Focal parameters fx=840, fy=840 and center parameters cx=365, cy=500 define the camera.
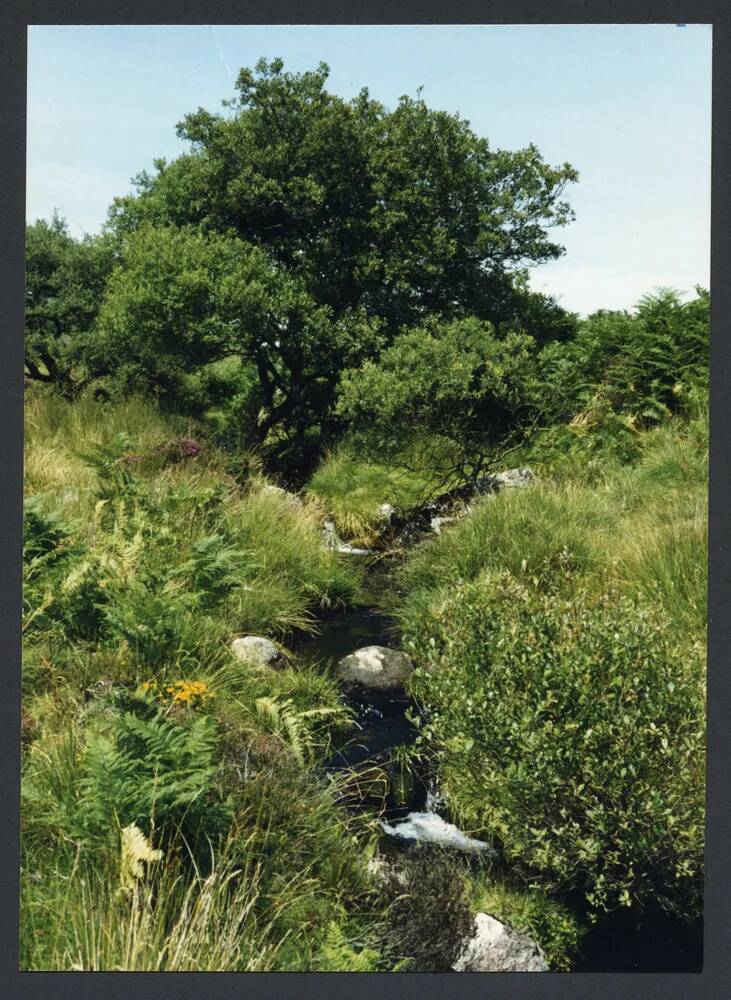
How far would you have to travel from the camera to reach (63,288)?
43.8 feet

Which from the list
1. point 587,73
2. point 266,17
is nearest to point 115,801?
point 266,17

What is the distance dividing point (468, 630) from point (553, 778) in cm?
120

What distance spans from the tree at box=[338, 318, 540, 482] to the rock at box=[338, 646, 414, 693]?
3.98m

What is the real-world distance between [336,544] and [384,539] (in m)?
0.69

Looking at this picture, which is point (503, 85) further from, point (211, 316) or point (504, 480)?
point (211, 316)

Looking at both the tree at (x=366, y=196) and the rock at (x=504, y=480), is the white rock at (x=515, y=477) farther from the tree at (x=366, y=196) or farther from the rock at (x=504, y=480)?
the tree at (x=366, y=196)

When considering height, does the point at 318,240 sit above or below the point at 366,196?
below

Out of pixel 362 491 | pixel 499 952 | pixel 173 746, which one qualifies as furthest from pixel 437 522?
pixel 173 746

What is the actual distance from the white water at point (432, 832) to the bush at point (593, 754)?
13 cm

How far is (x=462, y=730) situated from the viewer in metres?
4.21

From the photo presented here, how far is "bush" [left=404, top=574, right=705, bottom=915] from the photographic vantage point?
12.0ft

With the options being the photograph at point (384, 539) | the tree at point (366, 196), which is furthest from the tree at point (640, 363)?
the tree at point (366, 196)

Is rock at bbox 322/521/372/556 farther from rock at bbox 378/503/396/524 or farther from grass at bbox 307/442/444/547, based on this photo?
rock at bbox 378/503/396/524

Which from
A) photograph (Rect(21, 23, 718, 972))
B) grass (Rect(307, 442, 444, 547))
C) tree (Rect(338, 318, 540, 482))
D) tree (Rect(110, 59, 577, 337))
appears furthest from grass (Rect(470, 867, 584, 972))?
tree (Rect(110, 59, 577, 337))
